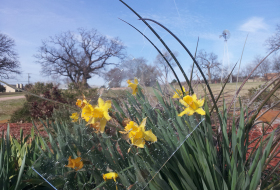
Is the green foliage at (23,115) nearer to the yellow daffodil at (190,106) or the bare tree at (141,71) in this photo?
the bare tree at (141,71)

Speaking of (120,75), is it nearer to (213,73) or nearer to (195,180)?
(195,180)

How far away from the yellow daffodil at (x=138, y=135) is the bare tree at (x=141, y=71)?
261 mm

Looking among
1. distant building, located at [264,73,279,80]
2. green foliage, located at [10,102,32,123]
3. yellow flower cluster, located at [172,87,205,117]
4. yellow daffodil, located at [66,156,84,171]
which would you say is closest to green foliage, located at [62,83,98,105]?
green foliage, located at [10,102,32,123]

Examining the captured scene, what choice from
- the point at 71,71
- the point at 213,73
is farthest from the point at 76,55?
the point at 213,73

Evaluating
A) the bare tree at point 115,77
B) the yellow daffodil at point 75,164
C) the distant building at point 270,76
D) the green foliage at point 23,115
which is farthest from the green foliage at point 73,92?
the yellow daffodil at point 75,164

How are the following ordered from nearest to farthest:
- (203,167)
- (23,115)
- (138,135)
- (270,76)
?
(138,135) < (203,167) < (270,76) < (23,115)

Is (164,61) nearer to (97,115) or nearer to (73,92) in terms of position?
(97,115)

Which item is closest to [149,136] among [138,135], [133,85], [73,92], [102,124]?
[138,135]

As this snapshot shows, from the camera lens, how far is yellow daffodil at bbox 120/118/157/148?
748 mm

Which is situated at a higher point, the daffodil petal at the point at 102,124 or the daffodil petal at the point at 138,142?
the daffodil petal at the point at 102,124

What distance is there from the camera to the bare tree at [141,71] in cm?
94

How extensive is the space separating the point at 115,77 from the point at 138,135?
325mm

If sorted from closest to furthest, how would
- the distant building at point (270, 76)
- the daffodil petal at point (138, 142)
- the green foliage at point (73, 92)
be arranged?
1. the daffodil petal at point (138, 142)
2. the distant building at point (270, 76)
3. the green foliage at point (73, 92)

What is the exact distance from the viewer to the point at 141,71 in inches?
37.2
